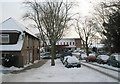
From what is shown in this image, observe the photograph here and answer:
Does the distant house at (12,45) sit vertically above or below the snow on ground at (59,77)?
above

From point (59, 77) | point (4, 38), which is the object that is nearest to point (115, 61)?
point (59, 77)

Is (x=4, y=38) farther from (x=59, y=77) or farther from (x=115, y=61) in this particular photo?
(x=59, y=77)

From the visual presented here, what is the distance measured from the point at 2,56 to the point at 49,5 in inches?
630

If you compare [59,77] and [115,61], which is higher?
[115,61]

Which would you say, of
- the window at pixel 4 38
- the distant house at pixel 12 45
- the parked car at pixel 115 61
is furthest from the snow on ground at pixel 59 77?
the window at pixel 4 38

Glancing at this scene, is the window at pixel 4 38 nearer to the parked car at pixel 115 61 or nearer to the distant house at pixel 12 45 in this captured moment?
the distant house at pixel 12 45

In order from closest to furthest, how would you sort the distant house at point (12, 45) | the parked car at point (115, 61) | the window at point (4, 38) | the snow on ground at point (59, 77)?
the snow on ground at point (59, 77)
the parked car at point (115, 61)
the distant house at point (12, 45)
the window at point (4, 38)

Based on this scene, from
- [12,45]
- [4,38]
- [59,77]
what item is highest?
[4,38]

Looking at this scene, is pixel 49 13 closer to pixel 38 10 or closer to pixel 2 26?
pixel 38 10

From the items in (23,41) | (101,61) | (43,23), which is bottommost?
(101,61)

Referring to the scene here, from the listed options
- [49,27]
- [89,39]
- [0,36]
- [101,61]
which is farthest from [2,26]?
[89,39]

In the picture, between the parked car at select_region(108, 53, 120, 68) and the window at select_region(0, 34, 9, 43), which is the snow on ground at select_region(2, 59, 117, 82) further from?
the window at select_region(0, 34, 9, 43)

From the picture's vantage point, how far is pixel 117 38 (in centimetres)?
3850

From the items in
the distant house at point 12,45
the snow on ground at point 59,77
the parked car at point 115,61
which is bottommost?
the snow on ground at point 59,77
